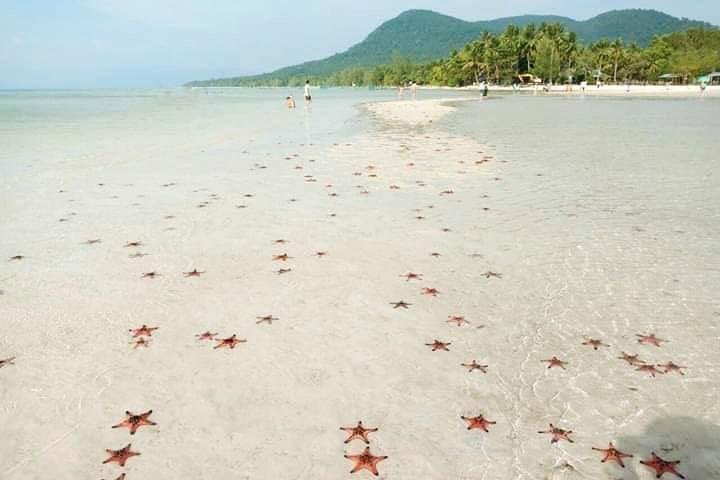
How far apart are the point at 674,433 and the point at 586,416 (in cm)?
68

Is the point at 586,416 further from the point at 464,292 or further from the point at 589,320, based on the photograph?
the point at 464,292

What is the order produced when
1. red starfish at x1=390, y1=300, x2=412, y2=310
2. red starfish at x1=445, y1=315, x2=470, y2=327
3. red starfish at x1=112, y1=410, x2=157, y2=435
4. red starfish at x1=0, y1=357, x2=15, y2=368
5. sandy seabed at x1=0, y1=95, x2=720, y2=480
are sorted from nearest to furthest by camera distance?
sandy seabed at x1=0, y1=95, x2=720, y2=480
red starfish at x1=112, y1=410, x2=157, y2=435
red starfish at x1=0, y1=357, x2=15, y2=368
red starfish at x1=445, y1=315, x2=470, y2=327
red starfish at x1=390, y1=300, x2=412, y2=310

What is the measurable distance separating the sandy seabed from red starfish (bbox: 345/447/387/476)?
35mm

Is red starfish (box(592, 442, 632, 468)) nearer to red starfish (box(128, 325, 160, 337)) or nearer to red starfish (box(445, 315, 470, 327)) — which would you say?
red starfish (box(445, 315, 470, 327))

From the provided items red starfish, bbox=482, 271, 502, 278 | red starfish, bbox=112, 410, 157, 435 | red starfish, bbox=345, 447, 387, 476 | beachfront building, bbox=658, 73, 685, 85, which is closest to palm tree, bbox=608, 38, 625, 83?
beachfront building, bbox=658, 73, 685, 85

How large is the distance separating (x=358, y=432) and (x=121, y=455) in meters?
1.93

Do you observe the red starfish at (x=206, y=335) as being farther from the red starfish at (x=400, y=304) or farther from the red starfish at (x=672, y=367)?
the red starfish at (x=672, y=367)

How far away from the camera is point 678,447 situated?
3.85 metres

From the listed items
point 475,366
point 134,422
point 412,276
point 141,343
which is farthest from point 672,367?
point 141,343

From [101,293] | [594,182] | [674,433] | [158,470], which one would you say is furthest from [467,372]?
[594,182]

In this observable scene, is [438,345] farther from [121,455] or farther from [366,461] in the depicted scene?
[121,455]

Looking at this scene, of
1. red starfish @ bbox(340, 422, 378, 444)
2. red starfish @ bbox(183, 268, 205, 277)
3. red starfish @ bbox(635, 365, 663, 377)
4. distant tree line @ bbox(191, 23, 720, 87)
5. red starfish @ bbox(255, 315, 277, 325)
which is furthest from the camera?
distant tree line @ bbox(191, 23, 720, 87)

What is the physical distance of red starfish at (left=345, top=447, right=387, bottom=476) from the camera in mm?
3664

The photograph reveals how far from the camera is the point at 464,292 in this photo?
6676mm
